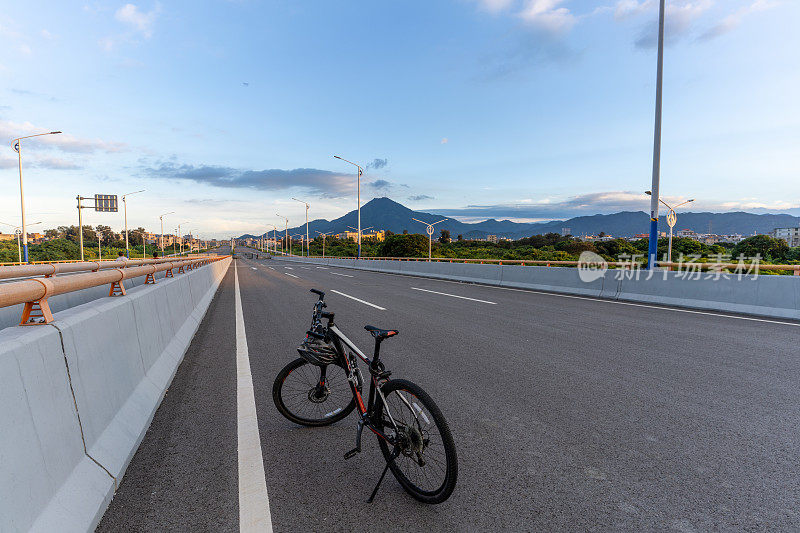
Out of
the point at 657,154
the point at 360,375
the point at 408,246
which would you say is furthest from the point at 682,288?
the point at 408,246

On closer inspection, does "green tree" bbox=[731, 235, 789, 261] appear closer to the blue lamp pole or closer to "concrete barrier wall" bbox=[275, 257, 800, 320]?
the blue lamp pole

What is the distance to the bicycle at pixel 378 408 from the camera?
2754mm

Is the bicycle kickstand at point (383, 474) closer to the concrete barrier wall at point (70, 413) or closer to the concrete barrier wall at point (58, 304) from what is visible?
the concrete barrier wall at point (70, 413)

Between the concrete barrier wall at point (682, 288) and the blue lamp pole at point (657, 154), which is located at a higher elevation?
the blue lamp pole at point (657, 154)

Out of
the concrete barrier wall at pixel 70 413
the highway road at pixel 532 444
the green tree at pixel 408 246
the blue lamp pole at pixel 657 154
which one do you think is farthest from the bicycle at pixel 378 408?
the green tree at pixel 408 246

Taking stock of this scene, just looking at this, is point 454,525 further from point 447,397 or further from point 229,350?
point 229,350

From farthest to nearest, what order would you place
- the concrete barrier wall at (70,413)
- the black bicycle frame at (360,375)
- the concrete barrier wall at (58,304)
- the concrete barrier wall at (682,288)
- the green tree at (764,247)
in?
the green tree at (764,247)
the concrete barrier wall at (682,288)
the concrete barrier wall at (58,304)
the black bicycle frame at (360,375)
the concrete barrier wall at (70,413)

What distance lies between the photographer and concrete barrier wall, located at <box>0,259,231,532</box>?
80.4 inches

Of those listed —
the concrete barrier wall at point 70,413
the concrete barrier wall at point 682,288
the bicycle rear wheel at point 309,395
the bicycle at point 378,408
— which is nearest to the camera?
the concrete barrier wall at point 70,413

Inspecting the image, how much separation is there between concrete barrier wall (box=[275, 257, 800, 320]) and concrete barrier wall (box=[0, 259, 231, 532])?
13.0 metres

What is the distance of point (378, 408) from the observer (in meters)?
3.13

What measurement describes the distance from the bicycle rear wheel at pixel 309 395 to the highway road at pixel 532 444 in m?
0.13

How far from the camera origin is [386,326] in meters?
8.62

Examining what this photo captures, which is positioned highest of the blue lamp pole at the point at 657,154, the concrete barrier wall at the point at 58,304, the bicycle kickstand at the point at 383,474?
the blue lamp pole at the point at 657,154
